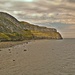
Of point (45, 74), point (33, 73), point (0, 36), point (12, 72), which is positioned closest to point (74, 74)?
point (45, 74)

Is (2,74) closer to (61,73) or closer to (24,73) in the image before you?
(24,73)

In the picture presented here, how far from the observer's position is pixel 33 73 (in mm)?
42375

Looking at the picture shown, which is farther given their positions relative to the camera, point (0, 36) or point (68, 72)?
point (0, 36)

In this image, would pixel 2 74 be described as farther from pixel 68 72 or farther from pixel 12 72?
pixel 68 72

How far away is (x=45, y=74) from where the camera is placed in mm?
41281

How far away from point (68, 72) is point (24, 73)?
1001cm

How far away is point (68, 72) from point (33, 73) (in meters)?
8.00

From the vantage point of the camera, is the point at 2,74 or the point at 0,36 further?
the point at 0,36

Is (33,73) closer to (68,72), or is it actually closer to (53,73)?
(53,73)

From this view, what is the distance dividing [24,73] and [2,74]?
4.89m

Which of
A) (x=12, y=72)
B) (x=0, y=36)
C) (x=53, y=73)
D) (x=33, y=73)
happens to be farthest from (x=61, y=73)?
(x=0, y=36)

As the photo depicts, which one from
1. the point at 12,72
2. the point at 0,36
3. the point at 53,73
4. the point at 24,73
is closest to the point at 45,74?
the point at 53,73

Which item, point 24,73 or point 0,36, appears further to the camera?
point 0,36

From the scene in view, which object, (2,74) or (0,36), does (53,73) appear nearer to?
(2,74)
